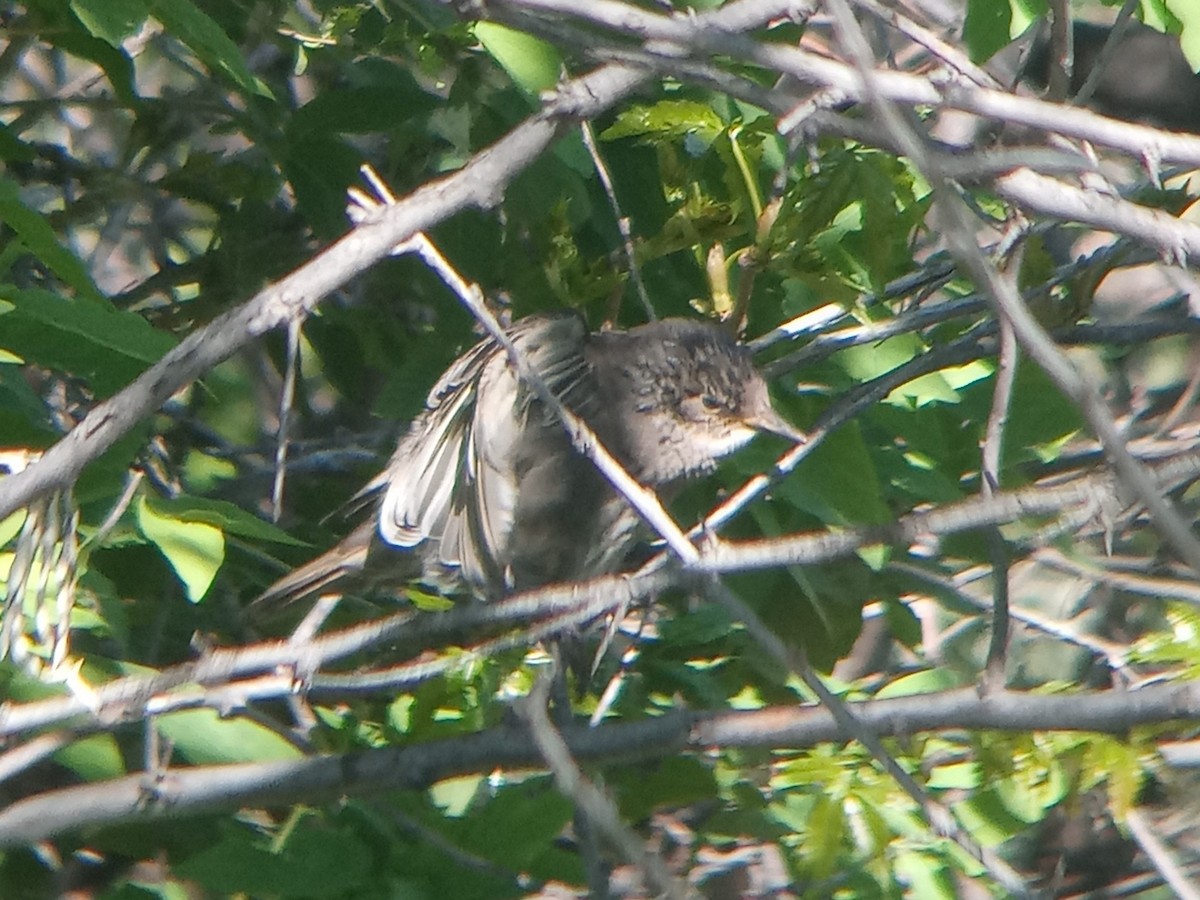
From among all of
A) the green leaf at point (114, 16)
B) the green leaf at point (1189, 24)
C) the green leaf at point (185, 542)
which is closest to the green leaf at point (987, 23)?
the green leaf at point (1189, 24)

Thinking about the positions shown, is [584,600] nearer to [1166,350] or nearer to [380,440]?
[380,440]

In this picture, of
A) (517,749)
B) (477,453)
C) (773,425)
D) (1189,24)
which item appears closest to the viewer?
(1189,24)

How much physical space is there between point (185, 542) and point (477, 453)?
112cm

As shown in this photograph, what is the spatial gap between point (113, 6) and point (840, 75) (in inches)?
47.2

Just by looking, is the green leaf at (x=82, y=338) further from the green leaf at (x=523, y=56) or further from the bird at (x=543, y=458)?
the bird at (x=543, y=458)

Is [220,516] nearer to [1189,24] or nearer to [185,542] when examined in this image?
[185,542]

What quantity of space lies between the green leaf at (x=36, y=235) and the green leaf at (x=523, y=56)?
790 millimetres

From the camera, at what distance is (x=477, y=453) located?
3662 mm

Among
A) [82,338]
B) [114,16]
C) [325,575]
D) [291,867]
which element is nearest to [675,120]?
[114,16]

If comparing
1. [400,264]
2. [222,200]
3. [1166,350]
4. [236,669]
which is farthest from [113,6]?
[1166,350]

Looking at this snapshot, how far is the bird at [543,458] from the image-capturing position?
11.7 ft

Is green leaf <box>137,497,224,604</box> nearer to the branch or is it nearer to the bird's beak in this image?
the branch

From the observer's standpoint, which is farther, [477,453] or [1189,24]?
[477,453]

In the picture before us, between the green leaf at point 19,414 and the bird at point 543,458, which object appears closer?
the green leaf at point 19,414
